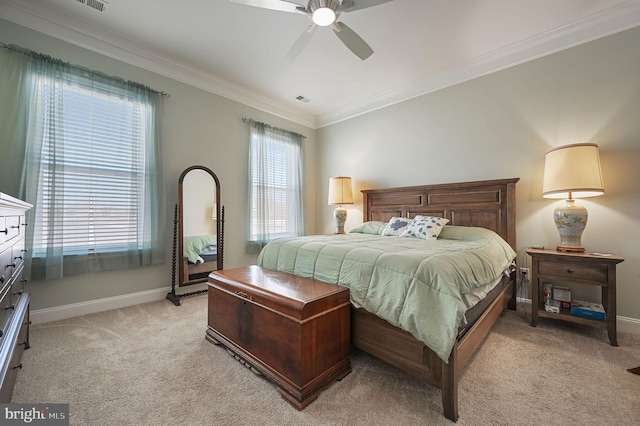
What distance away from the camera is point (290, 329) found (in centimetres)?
139

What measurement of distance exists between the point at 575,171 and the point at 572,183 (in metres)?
0.11

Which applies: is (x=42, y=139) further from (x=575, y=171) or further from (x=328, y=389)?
Result: (x=575, y=171)

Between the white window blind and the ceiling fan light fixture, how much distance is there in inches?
86.1

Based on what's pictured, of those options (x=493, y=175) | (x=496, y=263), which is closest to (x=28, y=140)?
(x=496, y=263)

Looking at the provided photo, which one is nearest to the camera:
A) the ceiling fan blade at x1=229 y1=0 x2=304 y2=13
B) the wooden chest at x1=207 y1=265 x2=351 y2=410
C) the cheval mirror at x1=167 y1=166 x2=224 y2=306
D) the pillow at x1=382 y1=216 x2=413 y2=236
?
the wooden chest at x1=207 y1=265 x2=351 y2=410

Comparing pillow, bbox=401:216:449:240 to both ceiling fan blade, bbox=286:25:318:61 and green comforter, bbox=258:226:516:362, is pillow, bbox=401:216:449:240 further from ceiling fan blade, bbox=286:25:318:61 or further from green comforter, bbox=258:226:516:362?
ceiling fan blade, bbox=286:25:318:61

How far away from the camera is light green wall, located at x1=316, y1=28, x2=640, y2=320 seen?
2.26 m

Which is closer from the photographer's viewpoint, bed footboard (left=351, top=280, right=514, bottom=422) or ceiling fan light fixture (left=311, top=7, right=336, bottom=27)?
bed footboard (left=351, top=280, right=514, bottom=422)

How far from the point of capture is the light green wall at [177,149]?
93.0 inches

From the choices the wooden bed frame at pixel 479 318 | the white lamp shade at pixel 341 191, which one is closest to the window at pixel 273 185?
the white lamp shade at pixel 341 191

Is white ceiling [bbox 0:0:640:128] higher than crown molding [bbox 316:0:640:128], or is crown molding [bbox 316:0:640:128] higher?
white ceiling [bbox 0:0:640:128]

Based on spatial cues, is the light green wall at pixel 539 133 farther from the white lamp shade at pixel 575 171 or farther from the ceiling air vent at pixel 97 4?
the ceiling air vent at pixel 97 4

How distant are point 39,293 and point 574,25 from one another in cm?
557

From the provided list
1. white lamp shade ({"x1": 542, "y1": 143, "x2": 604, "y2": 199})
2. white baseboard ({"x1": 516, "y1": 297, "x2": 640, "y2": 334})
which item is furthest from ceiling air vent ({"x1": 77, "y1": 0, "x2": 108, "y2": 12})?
white baseboard ({"x1": 516, "y1": 297, "x2": 640, "y2": 334})
